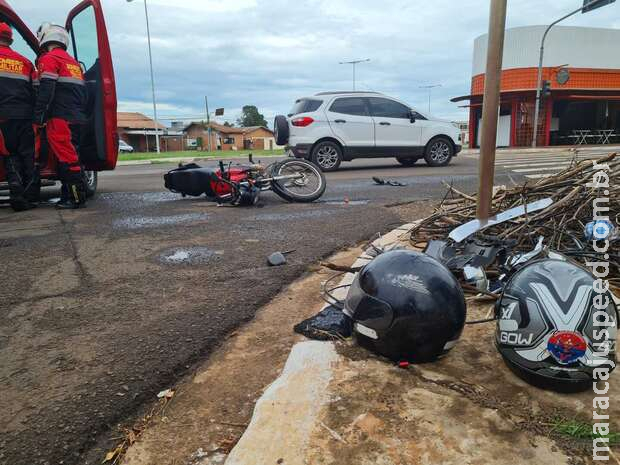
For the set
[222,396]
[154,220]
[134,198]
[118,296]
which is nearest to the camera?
[222,396]

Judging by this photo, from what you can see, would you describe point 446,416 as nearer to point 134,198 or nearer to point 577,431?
point 577,431

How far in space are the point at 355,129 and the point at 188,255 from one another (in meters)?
7.90

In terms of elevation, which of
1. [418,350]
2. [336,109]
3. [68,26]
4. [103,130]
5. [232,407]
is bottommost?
[232,407]

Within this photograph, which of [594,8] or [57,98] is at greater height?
[594,8]

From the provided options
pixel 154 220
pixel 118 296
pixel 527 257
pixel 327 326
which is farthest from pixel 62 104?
pixel 527 257

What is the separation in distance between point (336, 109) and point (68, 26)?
18.8 feet

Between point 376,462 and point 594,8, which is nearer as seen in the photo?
point 376,462

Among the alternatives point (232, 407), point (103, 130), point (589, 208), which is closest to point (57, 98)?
point (103, 130)

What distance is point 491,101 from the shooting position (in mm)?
3188

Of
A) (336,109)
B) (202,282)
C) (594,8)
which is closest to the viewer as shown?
(202,282)

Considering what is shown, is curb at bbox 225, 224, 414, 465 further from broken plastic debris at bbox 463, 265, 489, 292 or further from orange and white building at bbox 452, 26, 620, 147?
orange and white building at bbox 452, 26, 620, 147

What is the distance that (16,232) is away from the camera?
467cm

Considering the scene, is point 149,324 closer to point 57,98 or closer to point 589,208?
point 589,208

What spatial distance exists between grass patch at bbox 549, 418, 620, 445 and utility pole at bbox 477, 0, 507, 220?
205 cm
